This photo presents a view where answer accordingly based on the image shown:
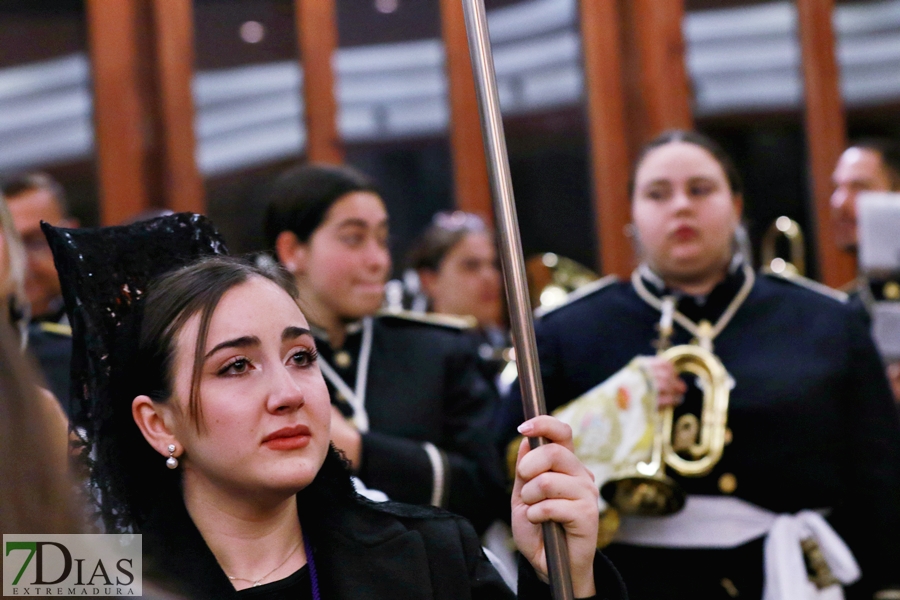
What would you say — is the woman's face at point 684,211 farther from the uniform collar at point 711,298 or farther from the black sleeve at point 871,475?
the black sleeve at point 871,475

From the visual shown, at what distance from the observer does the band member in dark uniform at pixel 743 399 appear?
2.62 meters

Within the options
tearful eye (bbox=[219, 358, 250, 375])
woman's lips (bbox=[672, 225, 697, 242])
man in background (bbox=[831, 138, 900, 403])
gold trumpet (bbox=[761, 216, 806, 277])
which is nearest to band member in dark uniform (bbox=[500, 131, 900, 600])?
woman's lips (bbox=[672, 225, 697, 242])

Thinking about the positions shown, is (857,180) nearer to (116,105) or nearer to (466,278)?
(466,278)

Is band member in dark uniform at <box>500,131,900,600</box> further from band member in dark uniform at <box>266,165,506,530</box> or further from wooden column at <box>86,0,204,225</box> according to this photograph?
wooden column at <box>86,0,204,225</box>

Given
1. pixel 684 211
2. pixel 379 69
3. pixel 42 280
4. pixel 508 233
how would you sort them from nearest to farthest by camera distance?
pixel 508 233 < pixel 684 211 < pixel 42 280 < pixel 379 69

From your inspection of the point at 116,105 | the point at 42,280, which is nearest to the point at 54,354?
the point at 42,280

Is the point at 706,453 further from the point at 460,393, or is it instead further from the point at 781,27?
the point at 781,27

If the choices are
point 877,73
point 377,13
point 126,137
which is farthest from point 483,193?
point 877,73

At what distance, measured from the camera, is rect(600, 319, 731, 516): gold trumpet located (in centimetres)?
254

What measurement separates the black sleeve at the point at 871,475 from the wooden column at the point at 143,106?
118 inches

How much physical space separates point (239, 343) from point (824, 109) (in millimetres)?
4262

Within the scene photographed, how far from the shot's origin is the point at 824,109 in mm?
5352

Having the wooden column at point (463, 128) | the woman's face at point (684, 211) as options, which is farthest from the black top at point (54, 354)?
the wooden column at point (463, 128)

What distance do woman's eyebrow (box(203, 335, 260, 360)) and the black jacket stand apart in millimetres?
248
